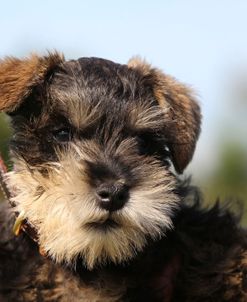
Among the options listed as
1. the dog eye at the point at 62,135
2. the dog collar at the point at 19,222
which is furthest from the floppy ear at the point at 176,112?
the dog collar at the point at 19,222

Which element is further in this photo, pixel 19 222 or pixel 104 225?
pixel 19 222

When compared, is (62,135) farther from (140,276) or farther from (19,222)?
(140,276)

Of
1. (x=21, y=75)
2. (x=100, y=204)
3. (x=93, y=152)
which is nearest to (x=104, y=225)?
(x=100, y=204)

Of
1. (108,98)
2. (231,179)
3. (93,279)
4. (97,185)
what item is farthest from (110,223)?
(231,179)

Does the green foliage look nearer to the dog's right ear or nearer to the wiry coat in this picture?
the dog's right ear

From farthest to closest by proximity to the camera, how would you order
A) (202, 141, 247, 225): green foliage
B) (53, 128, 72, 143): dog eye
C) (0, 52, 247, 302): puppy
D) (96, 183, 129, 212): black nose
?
(202, 141, 247, 225): green foliage
(53, 128, 72, 143): dog eye
(0, 52, 247, 302): puppy
(96, 183, 129, 212): black nose

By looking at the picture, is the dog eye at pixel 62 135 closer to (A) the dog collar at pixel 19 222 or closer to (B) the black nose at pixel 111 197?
(A) the dog collar at pixel 19 222

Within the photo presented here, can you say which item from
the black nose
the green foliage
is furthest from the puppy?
the green foliage
